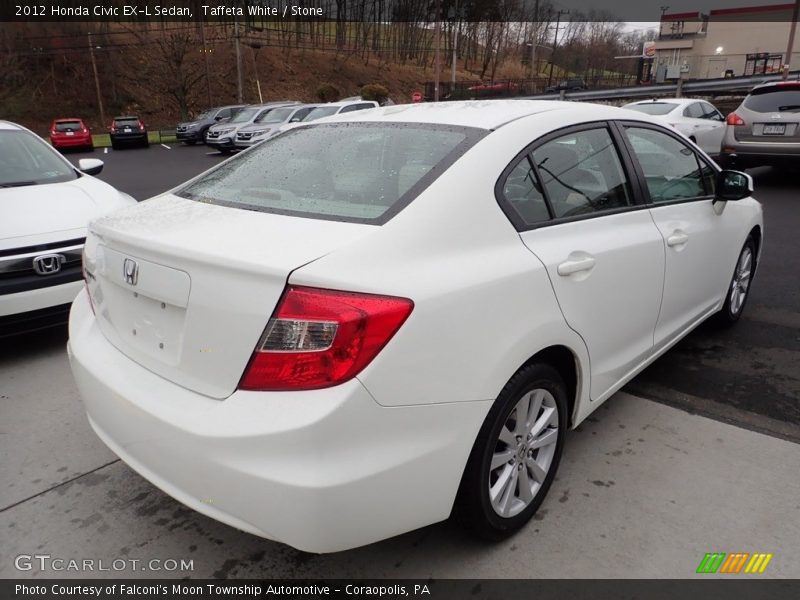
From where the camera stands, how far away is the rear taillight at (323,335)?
64.4 inches

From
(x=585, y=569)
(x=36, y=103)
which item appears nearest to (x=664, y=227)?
(x=585, y=569)

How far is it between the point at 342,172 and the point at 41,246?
2543 millimetres

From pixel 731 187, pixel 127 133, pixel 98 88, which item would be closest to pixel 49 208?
pixel 731 187

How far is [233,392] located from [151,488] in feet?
3.95

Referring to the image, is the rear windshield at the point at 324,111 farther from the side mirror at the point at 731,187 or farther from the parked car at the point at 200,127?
the side mirror at the point at 731,187

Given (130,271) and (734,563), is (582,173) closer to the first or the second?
(734,563)

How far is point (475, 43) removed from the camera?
80.8 meters

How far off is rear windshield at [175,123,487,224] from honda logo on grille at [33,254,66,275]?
1690 mm

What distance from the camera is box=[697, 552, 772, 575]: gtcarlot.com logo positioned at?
6.98ft

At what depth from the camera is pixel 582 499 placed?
251 centimetres

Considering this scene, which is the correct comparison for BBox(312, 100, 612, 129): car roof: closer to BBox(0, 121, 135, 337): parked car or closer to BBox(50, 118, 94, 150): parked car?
BBox(0, 121, 135, 337): parked car

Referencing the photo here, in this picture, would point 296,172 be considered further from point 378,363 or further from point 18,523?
point 18,523

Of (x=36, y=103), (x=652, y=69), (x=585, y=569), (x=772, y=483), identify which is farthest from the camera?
(x=652, y=69)

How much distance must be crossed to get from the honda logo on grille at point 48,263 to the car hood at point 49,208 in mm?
117
